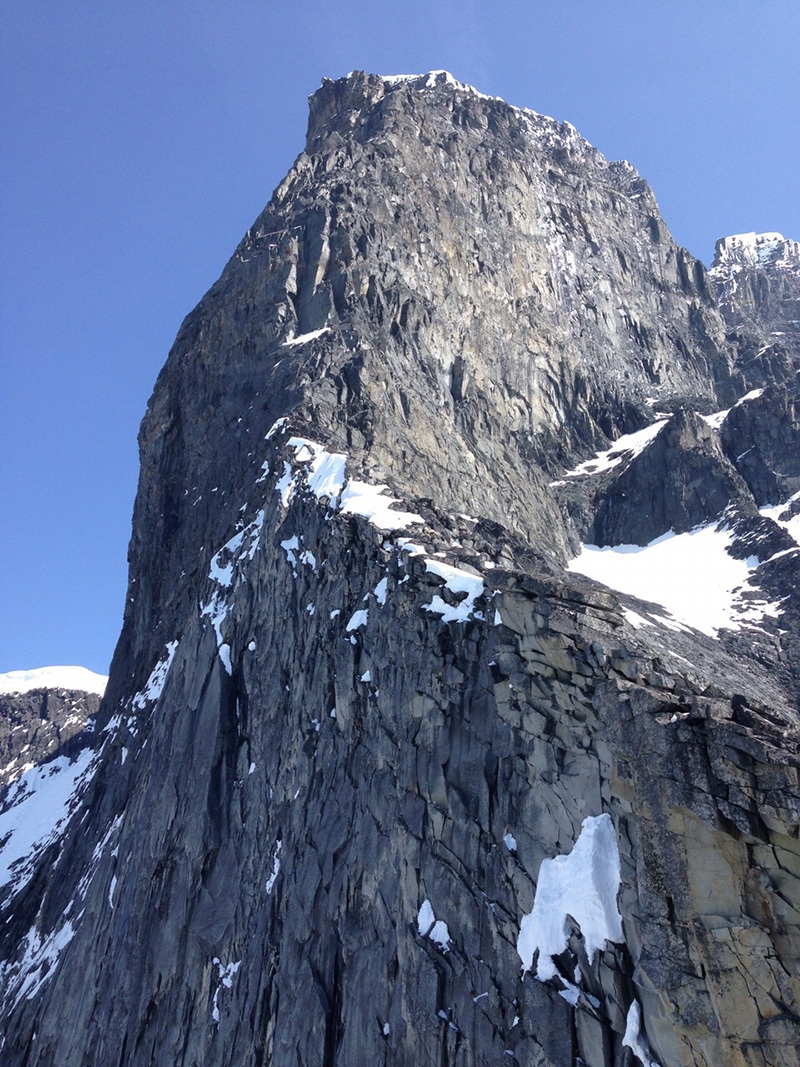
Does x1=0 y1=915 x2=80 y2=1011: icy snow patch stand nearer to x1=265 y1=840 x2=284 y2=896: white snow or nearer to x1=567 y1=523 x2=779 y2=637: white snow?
x1=265 y1=840 x2=284 y2=896: white snow

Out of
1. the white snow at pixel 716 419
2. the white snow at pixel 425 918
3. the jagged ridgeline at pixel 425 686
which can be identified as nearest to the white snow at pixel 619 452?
the jagged ridgeline at pixel 425 686

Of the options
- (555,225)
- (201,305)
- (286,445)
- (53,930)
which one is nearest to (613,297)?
(555,225)

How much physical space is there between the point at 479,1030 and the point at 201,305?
6184 cm

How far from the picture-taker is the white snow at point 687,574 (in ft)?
177

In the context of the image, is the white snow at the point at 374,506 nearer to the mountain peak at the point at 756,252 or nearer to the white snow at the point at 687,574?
the white snow at the point at 687,574

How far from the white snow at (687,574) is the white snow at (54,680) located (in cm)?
8885

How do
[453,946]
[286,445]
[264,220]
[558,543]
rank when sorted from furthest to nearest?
1. [264,220]
2. [558,543]
3. [286,445]
4. [453,946]

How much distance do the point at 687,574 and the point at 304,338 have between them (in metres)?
34.7

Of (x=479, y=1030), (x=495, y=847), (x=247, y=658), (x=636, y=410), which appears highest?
(x=636, y=410)

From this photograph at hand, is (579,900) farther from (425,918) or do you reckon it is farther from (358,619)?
(358,619)

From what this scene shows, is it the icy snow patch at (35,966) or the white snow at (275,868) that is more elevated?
the white snow at (275,868)

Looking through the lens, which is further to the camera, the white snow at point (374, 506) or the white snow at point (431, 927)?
the white snow at point (374, 506)

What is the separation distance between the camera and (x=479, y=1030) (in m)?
18.0

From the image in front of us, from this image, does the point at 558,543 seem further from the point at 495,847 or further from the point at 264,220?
the point at 495,847
